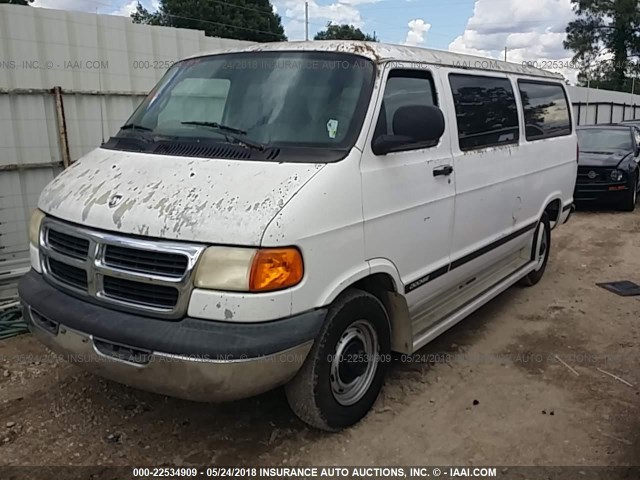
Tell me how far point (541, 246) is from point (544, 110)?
1477 mm

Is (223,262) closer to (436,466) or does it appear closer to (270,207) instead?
(270,207)

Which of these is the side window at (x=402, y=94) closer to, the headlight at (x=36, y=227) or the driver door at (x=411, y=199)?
the driver door at (x=411, y=199)

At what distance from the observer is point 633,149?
11469mm

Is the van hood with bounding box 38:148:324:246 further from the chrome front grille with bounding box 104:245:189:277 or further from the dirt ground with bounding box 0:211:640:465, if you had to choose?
the dirt ground with bounding box 0:211:640:465

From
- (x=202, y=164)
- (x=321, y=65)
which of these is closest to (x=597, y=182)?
(x=321, y=65)

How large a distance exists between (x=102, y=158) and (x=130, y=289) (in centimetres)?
114

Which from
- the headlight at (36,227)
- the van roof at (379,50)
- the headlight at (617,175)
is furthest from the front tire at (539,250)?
the headlight at (617,175)

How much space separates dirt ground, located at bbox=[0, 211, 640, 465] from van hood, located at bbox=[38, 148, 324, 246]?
1.32 metres

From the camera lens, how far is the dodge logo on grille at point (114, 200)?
3074 millimetres

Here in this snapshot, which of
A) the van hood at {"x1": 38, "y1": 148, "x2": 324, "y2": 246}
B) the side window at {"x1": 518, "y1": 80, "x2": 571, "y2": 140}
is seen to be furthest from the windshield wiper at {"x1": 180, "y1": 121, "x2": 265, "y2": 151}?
the side window at {"x1": 518, "y1": 80, "x2": 571, "y2": 140}

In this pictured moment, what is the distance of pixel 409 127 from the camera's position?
339 cm

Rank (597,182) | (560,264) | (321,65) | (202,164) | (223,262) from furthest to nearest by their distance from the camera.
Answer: (597,182)
(560,264)
(321,65)
(202,164)
(223,262)

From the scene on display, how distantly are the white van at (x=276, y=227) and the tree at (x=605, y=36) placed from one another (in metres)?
55.2

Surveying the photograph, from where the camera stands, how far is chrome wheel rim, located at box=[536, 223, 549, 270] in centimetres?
615
